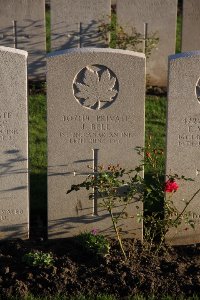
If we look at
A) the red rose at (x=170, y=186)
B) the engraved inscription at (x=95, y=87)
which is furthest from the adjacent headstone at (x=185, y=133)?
the engraved inscription at (x=95, y=87)

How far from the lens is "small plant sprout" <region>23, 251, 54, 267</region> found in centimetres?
544

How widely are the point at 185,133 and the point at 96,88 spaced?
86 cm

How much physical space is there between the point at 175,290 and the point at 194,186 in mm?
1066

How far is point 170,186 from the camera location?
564cm

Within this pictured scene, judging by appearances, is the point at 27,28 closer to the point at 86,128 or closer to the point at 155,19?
the point at 155,19

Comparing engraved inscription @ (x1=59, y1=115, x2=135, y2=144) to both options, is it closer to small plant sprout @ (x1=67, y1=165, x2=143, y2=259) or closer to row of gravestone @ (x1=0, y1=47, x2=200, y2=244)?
row of gravestone @ (x1=0, y1=47, x2=200, y2=244)

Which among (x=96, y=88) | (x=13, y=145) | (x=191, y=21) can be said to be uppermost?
(x=191, y=21)

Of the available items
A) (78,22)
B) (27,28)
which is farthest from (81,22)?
(27,28)

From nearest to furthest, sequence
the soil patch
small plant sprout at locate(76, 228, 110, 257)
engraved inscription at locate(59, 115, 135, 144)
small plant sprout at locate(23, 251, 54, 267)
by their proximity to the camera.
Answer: the soil patch < small plant sprout at locate(23, 251, 54, 267) < small plant sprout at locate(76, 228, 110, 257) < engraved inscription at locate(59, 115, 135, 144)

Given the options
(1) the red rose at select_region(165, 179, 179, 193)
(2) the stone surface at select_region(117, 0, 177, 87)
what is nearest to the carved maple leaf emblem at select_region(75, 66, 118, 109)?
(1) the red rose at select_region(165, 179, 179, 193)

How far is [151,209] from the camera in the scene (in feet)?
21.6

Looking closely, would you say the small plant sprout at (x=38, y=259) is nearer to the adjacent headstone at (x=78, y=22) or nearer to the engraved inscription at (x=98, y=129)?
the engraved inscription at (x=98, y=129)

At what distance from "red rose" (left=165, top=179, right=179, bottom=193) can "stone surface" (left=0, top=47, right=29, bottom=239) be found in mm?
1226

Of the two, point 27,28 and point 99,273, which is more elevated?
point 27,28
